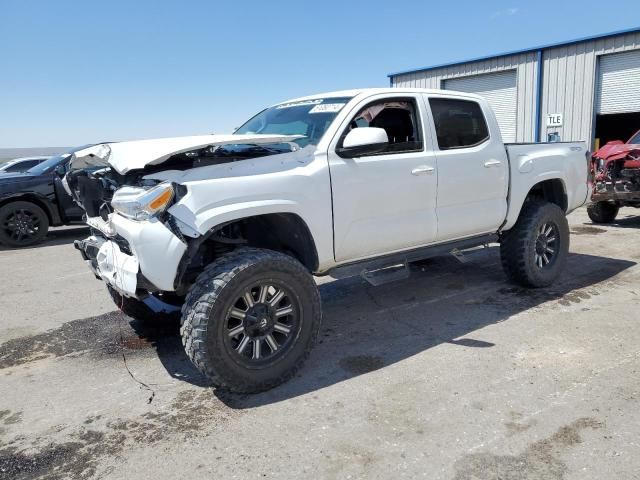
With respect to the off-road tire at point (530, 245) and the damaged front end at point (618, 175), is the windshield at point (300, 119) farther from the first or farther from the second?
the damaged front end at point (618, 175)

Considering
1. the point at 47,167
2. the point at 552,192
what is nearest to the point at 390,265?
the point at 552,192

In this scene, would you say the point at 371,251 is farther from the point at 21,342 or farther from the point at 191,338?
the point at 21,342

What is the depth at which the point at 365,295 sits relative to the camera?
5.73 meters

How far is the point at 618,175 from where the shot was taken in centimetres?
916

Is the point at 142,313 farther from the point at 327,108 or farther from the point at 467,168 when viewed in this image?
the point at 467,168

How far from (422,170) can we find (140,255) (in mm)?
2368

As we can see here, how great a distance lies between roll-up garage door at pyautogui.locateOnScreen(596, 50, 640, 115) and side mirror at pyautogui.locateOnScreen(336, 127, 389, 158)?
14.5m

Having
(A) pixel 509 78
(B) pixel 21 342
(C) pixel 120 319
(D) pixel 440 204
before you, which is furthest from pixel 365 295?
(A) pixel 509 78

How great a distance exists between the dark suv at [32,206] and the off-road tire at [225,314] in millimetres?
7427

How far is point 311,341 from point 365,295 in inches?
82.6

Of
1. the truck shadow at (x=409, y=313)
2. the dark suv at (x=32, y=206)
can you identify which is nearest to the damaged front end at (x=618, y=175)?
the truck shadow at (x=409, y=313)

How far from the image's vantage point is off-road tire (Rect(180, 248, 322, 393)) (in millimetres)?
3248

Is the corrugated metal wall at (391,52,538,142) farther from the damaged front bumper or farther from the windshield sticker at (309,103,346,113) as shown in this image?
the damaged front bumper

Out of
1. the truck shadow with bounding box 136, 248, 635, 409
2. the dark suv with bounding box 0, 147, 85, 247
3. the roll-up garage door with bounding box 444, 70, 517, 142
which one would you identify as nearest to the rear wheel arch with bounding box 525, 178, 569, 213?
the truck shadow with bounding box 136, 248, 635, 409
